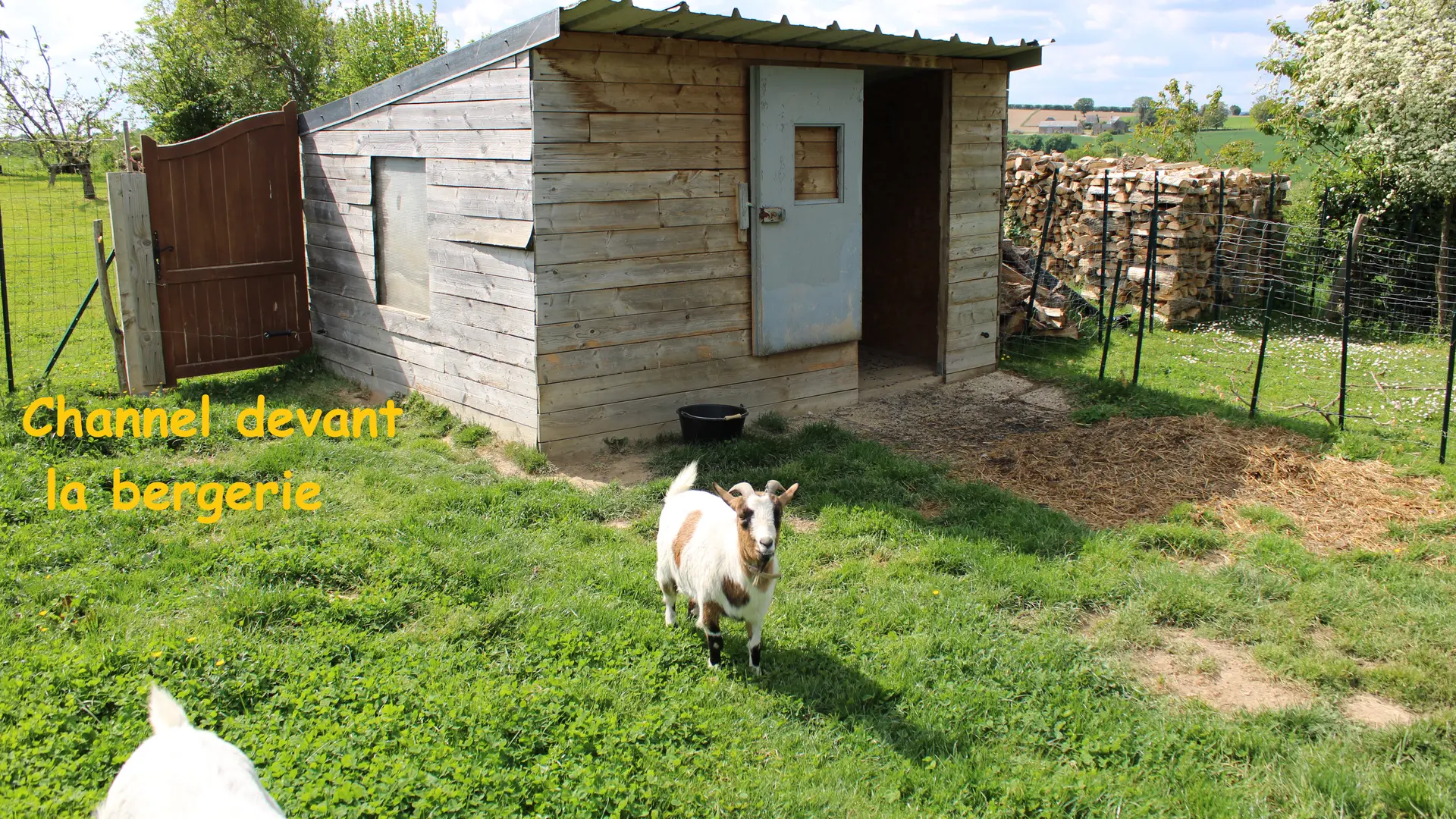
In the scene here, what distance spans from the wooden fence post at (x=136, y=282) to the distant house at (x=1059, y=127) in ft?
153

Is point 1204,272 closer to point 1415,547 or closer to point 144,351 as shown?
point 1415,547

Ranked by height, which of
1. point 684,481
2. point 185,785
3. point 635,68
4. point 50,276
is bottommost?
point 185,785

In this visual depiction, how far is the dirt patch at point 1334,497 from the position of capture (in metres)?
6.06

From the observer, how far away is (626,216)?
738 cm

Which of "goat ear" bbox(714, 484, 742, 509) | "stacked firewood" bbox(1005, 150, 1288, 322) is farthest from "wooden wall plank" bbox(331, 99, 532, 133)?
"stacked firewood" bbox(1005, 150, 1288, 322)

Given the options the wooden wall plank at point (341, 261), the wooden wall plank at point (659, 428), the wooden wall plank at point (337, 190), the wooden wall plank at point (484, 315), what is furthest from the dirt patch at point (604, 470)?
the wooden wall plank at point (337, 190)

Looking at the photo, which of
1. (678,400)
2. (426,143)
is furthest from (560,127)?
(678,400)

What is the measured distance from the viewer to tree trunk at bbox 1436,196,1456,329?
→ 12180 mm

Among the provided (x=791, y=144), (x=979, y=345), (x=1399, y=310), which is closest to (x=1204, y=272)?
(x=1399, y=310)

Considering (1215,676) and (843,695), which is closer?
(843,695)

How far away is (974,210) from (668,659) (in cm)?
651

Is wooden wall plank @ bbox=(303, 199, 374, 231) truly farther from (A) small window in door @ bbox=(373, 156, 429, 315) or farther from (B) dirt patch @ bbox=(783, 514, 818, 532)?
(B) dirt patch @ bbox=(783, 514, 818, 532)

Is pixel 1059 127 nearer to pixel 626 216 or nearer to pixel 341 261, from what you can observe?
pixel 341 261

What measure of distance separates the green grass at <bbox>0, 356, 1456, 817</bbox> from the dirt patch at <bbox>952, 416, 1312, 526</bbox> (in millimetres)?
411
